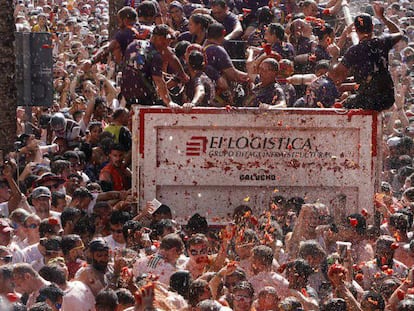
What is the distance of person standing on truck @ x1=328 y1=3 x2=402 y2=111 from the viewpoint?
45.0 ft

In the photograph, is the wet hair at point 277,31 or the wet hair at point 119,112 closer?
the wet hair at point 119,112

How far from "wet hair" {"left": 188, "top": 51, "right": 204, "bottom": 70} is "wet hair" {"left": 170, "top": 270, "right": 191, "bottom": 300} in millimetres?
4141

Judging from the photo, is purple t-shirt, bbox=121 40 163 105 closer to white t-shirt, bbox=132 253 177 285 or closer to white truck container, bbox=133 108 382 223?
white truck container, bbox=133 108 382 223

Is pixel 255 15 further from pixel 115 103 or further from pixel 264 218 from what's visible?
pixel 264 218

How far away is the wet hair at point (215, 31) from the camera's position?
15070mm

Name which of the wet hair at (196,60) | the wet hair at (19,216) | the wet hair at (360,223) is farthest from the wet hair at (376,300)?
the wet hair at (196,60)

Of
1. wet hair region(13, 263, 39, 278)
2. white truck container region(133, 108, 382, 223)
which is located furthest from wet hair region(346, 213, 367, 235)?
wet hair region(13, 263, 39, 278)

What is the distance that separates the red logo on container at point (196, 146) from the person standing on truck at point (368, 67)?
5.18 ft

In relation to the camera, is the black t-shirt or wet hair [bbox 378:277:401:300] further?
the black t-shirt

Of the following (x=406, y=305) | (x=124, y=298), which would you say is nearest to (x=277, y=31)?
(x=406, y=305)

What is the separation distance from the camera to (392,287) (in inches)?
452

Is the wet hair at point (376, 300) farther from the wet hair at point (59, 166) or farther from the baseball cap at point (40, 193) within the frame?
the wet hair at point (59, 166)

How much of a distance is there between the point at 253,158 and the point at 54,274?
141 inches

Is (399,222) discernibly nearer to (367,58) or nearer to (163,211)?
(367,58)
